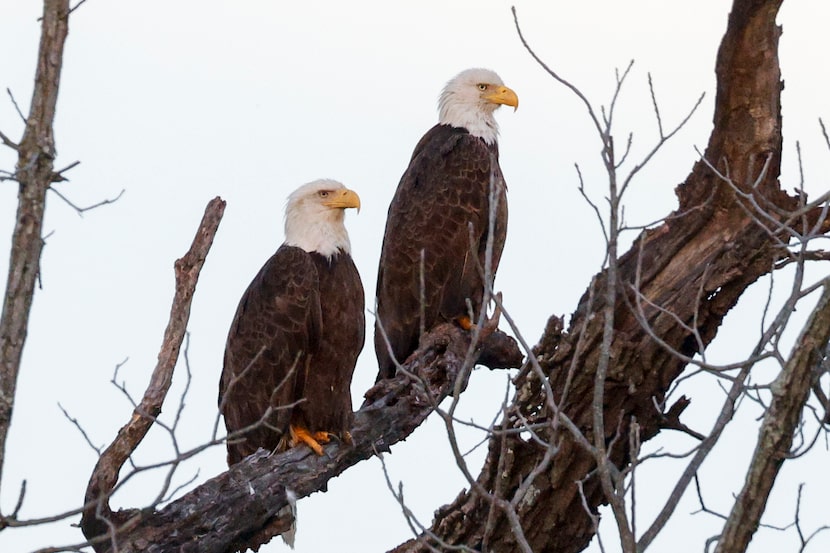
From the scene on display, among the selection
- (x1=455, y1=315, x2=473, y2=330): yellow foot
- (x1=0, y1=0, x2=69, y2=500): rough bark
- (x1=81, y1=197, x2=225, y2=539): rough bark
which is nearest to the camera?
(x1=0, y1=0, x2=69, y2=500): rough bark

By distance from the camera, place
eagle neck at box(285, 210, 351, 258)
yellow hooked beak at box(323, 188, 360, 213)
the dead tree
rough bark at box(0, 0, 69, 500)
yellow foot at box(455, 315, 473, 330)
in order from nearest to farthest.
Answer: rough bark at box(0, 0, 69, 500)
the dead tree
eagle neck at box(285, 210, 351, 258)
yellow hooked beak at box(323, 188, 360, 213)
yellow foot at box(455, 315, 473, 330)

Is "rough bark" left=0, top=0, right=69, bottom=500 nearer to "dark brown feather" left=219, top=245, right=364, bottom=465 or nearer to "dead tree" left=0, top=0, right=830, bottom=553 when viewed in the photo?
"dead tree" left=0, top=0, right=830, bottom=553

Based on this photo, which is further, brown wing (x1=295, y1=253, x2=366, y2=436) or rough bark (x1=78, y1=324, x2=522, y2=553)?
brown wing (x1=295, y1=253, x2=366, y2=436)

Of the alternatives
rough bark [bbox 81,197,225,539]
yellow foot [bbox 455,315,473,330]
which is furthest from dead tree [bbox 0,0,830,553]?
yellow foot [bbox 455,315,473,330]

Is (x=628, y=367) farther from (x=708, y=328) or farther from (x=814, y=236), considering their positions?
(x=814, y=236)

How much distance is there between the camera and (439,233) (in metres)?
7.88

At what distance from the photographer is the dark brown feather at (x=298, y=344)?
664cm

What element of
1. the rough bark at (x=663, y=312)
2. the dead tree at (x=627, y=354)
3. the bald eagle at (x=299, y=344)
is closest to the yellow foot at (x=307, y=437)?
the bald eagle at (x=299, y=344)

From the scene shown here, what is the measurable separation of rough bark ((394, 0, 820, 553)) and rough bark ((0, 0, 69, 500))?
8.44ft

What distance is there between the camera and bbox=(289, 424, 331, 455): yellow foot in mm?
6609

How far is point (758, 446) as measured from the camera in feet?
12.1

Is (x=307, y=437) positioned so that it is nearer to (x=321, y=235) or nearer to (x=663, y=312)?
(x=321, y=235)

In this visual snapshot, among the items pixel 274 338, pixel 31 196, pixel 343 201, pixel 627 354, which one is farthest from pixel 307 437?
pixel 31 196

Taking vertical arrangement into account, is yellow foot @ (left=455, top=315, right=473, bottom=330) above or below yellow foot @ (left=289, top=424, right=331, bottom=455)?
above
